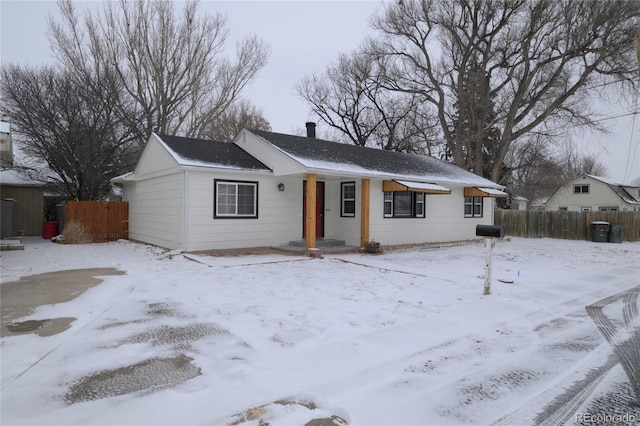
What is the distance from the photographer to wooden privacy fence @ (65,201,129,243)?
1398 cm

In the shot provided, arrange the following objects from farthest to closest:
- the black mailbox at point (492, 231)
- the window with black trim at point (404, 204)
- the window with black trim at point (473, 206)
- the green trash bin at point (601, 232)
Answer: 1. the green trash bin at point (601, 232)
2. the window with black trim at point (473, 206)
3. the window with black trim at point (404, 204)
4. the black mailbox at point (492, 231)

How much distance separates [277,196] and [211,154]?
2408 mm

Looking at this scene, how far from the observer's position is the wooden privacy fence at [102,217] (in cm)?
1398

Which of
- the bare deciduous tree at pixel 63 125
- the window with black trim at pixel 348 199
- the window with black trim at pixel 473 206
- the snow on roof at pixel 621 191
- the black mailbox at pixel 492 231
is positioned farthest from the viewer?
the snow on roof at pixel 621 191

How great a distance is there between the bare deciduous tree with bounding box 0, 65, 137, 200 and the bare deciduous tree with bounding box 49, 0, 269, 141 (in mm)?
1672

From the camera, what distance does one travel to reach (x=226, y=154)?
38.6 feet

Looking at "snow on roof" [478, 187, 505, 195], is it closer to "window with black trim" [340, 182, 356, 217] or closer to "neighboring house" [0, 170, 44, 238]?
"window with black trim" [340, 182, 356, 217]

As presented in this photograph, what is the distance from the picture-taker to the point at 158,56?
2003cm

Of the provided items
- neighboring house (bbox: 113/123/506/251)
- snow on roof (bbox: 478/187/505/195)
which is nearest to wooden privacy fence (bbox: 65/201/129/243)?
neighboring house (bbox: 113/123/506/251)

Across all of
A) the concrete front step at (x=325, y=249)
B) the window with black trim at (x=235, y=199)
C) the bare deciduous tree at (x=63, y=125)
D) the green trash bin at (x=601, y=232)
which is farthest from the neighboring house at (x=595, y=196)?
the bare deciduous tree at (x=63, y=125)

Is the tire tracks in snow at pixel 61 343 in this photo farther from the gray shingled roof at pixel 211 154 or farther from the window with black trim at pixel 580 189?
the window with black trim at pixel 580 189

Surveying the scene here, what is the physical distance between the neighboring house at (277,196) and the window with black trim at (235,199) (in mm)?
29

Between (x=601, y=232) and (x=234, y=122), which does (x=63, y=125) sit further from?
(x=601, y=232)

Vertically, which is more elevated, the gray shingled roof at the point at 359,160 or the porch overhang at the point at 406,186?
the gray shingled roof at the point at 359,160
